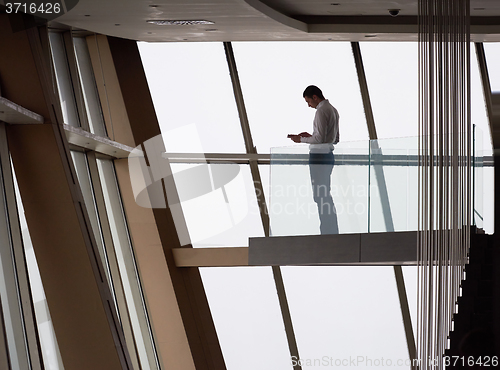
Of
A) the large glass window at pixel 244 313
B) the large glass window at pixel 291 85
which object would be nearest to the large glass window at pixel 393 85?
the large glass window at pixel 291 85

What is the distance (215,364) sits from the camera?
884cm

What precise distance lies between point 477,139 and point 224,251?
3.56 metres

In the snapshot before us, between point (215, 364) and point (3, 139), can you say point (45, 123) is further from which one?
point (215, 364)

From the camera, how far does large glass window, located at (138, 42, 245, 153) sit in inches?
352

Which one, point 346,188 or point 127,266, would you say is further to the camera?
point 127,266

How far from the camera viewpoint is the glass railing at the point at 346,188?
6.83 metres

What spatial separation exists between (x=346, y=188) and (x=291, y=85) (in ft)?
7.62

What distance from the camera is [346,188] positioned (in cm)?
710

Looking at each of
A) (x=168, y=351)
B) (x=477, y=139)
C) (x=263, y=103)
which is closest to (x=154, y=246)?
(x=168, y=351)

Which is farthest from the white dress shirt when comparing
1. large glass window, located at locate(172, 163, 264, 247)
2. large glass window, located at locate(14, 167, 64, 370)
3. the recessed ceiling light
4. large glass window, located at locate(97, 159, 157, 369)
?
large glass window, located at locate(14, 167, 64, 370)

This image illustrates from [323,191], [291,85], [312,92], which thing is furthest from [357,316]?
[312,92]

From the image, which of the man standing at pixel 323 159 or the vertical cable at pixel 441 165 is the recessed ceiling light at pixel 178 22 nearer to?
the man standing at pixel 323 159

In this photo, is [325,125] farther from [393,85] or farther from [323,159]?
[393,85]

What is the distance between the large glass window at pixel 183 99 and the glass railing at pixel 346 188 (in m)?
1.79
